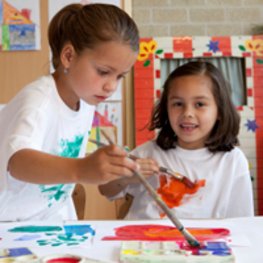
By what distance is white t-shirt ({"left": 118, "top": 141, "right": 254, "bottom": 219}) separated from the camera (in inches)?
52.1

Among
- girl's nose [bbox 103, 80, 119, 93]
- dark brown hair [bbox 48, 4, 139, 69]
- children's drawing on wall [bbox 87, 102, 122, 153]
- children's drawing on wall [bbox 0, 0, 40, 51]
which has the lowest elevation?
children's drawing on wall [bbox 87, 102, 122, 153]

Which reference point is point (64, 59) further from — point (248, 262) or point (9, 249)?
point (248, 262)

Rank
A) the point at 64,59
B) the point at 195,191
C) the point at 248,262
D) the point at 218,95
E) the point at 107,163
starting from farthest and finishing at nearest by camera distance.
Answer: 1. the point at 218,95
2. the point at 195,191
3. the point at 64,59
4. the point at 107,163
5. the point at 248,262

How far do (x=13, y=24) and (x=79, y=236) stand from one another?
1.99 meters

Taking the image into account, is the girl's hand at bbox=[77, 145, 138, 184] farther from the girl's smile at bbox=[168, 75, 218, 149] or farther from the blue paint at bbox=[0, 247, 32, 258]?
the girl's smile at bbox=[168, 75, 218, 149]

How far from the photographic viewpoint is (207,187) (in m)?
1.36

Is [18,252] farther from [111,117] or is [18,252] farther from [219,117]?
[111,117]

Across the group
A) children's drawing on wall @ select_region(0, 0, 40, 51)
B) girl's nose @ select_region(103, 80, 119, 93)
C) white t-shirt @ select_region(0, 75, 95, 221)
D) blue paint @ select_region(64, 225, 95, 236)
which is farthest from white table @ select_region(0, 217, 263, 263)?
children's drawing on wall @ select_region(0, 0, 40, 51)


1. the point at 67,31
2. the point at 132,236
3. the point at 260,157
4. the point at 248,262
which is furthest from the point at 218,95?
the point at 260,157

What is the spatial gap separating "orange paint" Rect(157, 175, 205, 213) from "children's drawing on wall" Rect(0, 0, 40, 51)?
1505 mm

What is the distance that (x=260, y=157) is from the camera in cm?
258

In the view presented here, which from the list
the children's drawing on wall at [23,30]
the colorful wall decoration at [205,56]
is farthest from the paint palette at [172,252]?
the children's drawing on wall at [23,30]

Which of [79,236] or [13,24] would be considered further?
[13,24]

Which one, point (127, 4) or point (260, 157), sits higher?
point (127, 4)
